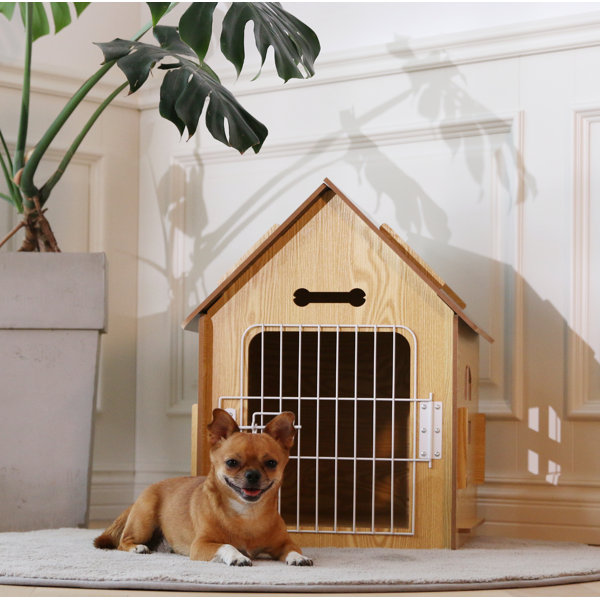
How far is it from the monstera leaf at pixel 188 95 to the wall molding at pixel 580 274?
81 centimetres

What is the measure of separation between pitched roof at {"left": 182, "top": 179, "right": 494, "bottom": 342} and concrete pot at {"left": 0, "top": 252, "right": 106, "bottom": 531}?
34 cm

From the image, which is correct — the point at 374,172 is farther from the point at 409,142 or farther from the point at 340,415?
the point at 340,415

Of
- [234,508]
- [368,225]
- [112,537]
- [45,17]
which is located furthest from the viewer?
[45,17]

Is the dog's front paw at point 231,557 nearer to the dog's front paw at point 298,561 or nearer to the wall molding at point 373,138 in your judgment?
the dog's front paw at point 298,561

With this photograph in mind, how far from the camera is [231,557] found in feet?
4.88

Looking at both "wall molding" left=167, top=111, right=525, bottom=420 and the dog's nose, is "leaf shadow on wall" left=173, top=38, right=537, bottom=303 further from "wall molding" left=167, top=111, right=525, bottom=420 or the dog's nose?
the dog's nose

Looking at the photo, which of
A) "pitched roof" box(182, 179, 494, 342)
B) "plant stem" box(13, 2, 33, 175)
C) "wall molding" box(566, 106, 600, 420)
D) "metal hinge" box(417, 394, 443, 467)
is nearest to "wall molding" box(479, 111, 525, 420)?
"wall molding" box(566, 106, 600, 420)

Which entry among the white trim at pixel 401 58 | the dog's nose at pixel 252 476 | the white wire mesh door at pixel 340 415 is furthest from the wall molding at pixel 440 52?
the dog's nose at pixel 252 476

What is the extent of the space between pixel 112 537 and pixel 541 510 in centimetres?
106

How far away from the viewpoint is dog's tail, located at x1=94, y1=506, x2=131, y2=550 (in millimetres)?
1694

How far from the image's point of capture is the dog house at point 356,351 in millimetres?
1789

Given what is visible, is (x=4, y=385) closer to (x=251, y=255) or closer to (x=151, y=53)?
(x=251, y=255)

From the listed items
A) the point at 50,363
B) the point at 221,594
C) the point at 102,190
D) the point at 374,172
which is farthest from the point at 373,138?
the point at 221,594

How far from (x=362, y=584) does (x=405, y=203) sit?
125 cm
